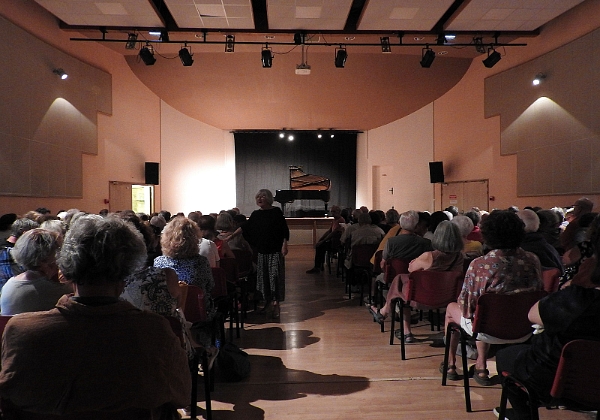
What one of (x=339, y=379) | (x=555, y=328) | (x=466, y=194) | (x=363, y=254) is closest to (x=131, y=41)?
(x=363, y=254)

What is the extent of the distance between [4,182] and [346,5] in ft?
22.6

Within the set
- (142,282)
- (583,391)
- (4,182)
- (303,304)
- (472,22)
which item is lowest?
(303,304)

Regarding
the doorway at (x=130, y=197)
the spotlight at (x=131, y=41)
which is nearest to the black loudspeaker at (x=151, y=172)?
the doorway at (x=130, y=197)

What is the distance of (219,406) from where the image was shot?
123 inches

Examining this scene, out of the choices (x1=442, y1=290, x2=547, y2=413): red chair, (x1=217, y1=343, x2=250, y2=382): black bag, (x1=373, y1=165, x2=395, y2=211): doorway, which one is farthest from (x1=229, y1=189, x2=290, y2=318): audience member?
(x1=373, y1=165, x2=395, y2=211): doorway

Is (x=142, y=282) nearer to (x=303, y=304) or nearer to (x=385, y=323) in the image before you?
(x=385, y=323)

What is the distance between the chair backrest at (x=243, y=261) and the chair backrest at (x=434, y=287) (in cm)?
244

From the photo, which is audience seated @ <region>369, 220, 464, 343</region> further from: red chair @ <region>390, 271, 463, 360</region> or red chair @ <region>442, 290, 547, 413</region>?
red chair @ <region>442, 290, 547, 413</region>

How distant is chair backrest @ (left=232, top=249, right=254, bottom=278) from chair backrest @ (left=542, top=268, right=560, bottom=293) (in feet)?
11.1

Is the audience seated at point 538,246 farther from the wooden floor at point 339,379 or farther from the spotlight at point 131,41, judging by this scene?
the spotlight at point 131,41

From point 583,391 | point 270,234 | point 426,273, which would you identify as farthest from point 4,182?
point 583,391

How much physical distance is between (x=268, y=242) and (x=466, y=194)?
885cm

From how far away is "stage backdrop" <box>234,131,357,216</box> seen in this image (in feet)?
55.4

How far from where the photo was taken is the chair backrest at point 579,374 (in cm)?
176
